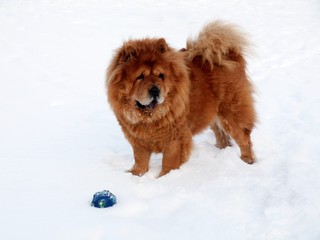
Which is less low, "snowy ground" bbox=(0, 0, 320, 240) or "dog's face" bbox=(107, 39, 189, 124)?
"dog's face" bbox=(107, 39, 189, 124)

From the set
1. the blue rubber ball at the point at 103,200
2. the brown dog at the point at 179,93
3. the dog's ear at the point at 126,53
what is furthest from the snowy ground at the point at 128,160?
the dog's ear at the point at 126,53

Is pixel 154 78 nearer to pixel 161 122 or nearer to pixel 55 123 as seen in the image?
pixel 161 122

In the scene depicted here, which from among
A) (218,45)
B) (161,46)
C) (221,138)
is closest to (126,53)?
(161,46)

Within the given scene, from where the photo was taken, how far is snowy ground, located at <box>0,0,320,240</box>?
8.97 feet

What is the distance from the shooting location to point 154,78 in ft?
10.9

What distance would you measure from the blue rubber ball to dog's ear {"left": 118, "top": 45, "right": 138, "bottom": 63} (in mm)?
1149

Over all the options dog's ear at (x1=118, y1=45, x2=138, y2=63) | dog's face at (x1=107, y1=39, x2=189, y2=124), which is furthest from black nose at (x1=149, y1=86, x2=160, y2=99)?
dog's ear at (x1=118, y1=45, x2=138, y2=63)

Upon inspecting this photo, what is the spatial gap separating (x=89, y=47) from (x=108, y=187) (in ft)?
17.2

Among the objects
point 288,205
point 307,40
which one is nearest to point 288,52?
point 307,40

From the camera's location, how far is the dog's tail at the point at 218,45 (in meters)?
3.78

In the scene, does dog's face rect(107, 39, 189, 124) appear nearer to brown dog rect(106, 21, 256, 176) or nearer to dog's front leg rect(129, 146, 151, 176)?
brown dog rect(106, 21, 256, 176)

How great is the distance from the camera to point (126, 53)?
3369mm

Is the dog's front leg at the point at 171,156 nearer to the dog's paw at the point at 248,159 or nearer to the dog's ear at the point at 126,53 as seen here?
the dog's paw at the point at 248,159

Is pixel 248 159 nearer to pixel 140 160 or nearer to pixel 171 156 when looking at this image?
pixel 171 156
